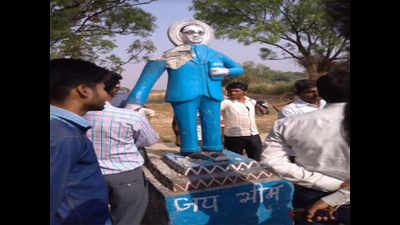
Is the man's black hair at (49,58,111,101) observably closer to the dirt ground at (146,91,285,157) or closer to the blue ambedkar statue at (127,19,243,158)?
the blue ambedkar statue at (127,19,243,158)

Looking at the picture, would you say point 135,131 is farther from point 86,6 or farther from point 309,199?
point 86,6

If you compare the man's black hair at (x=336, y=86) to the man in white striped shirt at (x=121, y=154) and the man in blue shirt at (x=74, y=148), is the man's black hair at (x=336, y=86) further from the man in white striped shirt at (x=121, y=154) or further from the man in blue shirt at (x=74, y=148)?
the man in white striped shirt at (x=121, y=154)

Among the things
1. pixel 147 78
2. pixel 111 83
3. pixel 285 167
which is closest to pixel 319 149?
pixel 285 167

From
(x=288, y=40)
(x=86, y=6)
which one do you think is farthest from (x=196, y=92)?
(x=288, y=40)

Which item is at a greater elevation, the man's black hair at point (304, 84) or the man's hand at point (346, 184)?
the man's black hair at point (304, 84)

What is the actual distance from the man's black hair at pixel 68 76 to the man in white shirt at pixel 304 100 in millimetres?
1492

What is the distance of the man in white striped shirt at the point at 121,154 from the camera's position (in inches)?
59.0

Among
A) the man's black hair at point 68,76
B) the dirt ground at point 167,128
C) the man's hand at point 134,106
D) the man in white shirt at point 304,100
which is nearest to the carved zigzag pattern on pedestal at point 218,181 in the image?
the man in white shirt at point 304,100

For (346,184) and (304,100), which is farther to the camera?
(304,100)

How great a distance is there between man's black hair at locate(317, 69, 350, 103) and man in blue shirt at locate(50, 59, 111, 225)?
Result: 0.88 meters

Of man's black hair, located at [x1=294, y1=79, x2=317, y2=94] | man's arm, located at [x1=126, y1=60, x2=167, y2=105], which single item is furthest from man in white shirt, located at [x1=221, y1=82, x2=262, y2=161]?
man's arm, located at [x1=126, y1=60, x2=167, y2=105]

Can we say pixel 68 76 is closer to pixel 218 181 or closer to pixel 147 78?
pixel 147 78

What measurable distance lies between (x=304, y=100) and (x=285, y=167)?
127cm

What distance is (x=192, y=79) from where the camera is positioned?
6.88 ft
